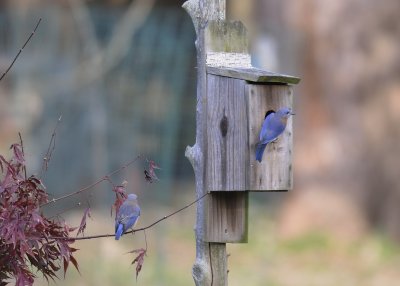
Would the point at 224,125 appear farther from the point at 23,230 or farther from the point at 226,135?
the point at 23,230

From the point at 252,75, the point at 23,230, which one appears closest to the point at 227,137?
the point at 252,75

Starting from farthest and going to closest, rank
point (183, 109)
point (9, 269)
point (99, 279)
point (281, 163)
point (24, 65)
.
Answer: point (183, 109)
point (24, 65)
point (99, 279)
point (281, 163)
point (9, 269)

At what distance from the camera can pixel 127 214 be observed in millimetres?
4078

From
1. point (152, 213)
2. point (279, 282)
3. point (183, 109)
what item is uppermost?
point (183, 109)

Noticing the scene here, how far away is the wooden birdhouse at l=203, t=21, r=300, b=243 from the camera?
4.27 metres

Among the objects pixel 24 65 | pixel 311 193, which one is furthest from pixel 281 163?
pixel 311 193

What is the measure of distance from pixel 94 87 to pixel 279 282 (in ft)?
8.15

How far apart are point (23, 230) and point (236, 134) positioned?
1128 mm

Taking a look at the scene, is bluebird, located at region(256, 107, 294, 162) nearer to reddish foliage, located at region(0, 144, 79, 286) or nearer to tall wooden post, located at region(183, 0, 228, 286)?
tall wooden post, located at region(183, 0, 228, 286)

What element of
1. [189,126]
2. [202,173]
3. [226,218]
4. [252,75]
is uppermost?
[252,75]

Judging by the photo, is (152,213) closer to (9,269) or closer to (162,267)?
(162,267)

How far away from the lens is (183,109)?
10703 mm

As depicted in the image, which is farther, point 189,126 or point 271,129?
point 189,126

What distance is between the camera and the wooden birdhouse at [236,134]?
427 centimetres
